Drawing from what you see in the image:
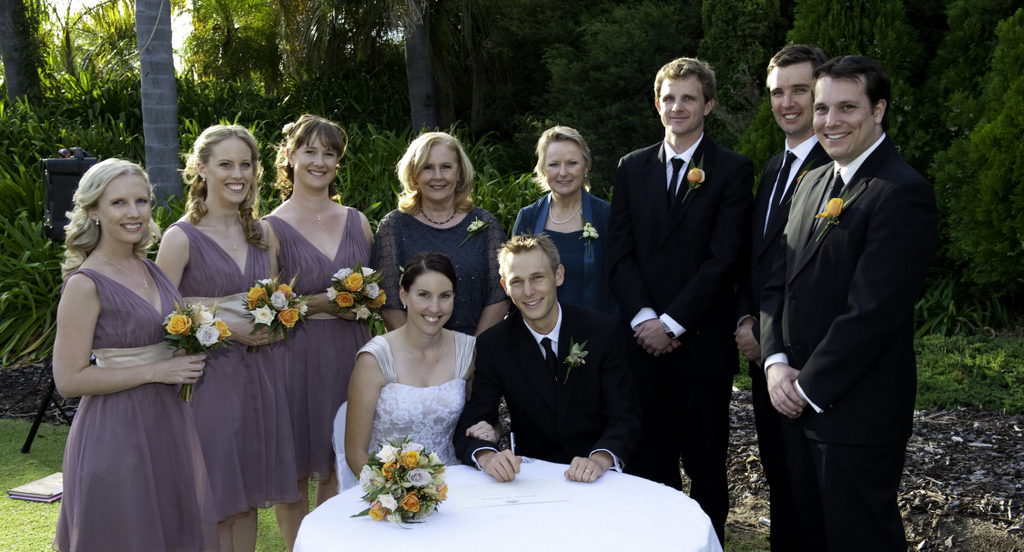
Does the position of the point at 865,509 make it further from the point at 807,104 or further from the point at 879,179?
the point at 807,104

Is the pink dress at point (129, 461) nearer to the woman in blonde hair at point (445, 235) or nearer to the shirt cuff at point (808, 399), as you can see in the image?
the woman in blonde hair at point (445, 235)

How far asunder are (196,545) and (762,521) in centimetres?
300

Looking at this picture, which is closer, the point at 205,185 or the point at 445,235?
the point at 205,185

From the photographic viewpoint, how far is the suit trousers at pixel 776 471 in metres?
3.60

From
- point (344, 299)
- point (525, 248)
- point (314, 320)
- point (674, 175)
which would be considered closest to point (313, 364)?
point (314, 320)

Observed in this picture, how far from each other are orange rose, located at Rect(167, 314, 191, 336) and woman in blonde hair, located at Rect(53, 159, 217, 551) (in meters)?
0.11

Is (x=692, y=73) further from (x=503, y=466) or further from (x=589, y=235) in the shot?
(x=503, y=466)

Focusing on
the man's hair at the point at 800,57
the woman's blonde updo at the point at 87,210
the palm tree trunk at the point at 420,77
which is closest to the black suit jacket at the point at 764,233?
the man's hair at the point at 800,57

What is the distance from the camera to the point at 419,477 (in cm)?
240

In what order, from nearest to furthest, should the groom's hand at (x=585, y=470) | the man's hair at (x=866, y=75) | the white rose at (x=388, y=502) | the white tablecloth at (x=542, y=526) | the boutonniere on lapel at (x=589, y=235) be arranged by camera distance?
the white tablecloth at (x=542, y=526), the white rose at (x=388, y=502), the groom's hand at (x=585, y=470), the man's hair at (x=866, y=75), the boutonniere on lapel at (x=589, y=235)

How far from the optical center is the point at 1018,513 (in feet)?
13.0

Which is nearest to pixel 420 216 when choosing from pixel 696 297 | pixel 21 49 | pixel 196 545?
pixel 696 297

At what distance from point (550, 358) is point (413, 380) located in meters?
0.63

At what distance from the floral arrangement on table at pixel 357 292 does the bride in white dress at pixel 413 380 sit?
0.34 meters
